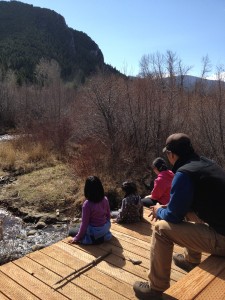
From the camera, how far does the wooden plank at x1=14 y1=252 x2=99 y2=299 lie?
10.9 feet

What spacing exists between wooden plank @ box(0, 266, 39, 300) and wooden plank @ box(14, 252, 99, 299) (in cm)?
23

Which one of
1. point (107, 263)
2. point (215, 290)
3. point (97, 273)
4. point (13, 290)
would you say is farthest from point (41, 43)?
point (215, 290)

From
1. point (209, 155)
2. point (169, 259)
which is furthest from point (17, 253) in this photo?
point (209, 155)

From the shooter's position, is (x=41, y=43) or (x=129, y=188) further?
(x=41, y=43)

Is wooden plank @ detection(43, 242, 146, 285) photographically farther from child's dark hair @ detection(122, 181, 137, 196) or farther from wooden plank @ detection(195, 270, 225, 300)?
wooden plank @ detection(195, 270, 225, 300)

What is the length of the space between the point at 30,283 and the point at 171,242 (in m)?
1.61

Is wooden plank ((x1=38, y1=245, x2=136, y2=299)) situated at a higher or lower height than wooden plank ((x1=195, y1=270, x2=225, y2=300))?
lower

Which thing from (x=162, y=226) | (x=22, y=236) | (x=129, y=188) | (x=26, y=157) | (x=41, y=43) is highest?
(x=41, y=43)

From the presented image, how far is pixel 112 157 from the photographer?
380 inches

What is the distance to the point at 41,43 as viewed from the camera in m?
75.8

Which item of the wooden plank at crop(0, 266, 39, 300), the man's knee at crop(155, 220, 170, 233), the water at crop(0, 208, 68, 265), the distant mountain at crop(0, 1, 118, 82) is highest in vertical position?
the distant mountain at crop(0, 1, 118, 82)

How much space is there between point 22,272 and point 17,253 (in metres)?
2.59

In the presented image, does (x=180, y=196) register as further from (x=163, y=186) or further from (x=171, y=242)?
(x=163, y=186)

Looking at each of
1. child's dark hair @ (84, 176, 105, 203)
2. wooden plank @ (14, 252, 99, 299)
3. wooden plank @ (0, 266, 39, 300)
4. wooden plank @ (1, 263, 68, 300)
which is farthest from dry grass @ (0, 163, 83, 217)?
wooden plank @ (0, 266, 39, 300)
